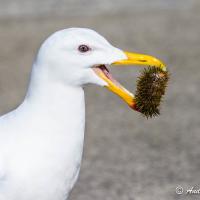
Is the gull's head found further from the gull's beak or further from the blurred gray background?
the blurred gray background

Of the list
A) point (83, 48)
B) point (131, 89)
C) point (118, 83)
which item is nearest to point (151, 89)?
point (118, 83)

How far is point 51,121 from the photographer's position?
436 cm

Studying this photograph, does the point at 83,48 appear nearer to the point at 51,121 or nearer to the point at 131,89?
the point at 51,121

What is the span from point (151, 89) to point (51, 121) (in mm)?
637

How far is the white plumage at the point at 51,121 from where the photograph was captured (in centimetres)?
424

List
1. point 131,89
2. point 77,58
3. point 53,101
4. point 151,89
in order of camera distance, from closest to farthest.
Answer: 1. point 77,58
2. point 53,101
3. point 151,89
4. point 131,89

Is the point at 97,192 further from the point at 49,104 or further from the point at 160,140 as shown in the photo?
the point at 49,104

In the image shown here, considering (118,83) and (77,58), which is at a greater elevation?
(77,58)

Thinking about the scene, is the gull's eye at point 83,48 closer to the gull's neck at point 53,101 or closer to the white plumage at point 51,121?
the white plumage at point 51,121

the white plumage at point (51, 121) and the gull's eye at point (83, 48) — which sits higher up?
the gull's eye at point (83, 48)

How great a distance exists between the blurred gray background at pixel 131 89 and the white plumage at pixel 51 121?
2.38 m

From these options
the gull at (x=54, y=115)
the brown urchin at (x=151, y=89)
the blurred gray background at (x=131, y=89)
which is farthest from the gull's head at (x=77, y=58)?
the blurred gray background at (x=131, y=89)

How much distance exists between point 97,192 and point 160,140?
166 centimetres

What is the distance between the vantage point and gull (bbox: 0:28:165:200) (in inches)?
167
